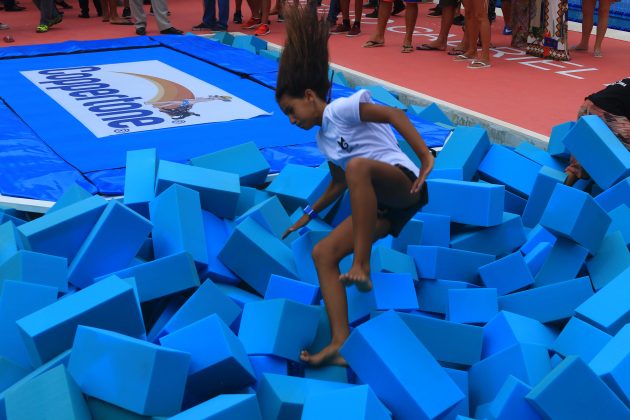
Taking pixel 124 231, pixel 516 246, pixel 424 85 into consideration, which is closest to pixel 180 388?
pixel 124 231

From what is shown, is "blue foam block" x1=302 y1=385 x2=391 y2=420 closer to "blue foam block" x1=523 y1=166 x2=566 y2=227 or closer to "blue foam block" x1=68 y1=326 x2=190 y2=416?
"blue foam block" x1=68 y1=326 x2=190 y2=416

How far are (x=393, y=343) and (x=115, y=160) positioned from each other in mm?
2250

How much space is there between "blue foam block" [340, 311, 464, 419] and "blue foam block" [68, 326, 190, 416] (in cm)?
48

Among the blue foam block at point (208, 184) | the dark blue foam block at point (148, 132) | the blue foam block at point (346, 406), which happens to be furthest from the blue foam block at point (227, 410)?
the dark blue foam block at point (148, 132)

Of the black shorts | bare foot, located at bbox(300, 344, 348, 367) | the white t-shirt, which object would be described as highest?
the white t-shirt

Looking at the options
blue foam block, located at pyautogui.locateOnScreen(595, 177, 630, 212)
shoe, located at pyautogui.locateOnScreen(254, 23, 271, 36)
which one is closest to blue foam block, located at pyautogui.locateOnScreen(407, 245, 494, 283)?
blue foam block, located at pyautogui.locateOnScreen(595, 177, 630, 212)

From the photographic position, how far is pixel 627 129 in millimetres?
3822

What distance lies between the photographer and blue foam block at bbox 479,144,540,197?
11.8ft

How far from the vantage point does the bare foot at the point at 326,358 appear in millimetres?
2318

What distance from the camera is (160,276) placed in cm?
253

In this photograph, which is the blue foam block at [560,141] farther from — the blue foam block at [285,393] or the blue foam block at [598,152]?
the blue foam block at [285,393]

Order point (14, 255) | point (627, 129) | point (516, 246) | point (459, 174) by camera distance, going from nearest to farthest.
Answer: point (14, 255) < point (516, 246) < point (459, 174) < point (627, 129)

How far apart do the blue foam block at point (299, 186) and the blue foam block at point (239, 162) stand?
0.12 meters

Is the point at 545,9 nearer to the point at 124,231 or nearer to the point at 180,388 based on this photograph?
the point at 124,231
